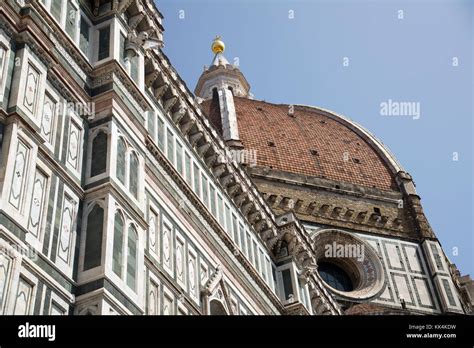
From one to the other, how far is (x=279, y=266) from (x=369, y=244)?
54.9 ft

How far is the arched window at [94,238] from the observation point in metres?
9.41

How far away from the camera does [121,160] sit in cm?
1100

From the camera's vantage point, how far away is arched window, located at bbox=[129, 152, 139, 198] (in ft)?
36.1

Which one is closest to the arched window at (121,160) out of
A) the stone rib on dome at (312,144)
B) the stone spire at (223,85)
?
the stone rib on dome at (312,144)

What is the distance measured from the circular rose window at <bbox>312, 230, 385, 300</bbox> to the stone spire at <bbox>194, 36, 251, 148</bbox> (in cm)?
1218

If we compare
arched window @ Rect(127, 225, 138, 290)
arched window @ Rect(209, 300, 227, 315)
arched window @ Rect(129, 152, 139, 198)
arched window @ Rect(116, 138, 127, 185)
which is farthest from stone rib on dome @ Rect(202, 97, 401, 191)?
arched window @ Rect(127, 225, 138, 290)

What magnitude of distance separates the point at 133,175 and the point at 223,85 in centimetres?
4187

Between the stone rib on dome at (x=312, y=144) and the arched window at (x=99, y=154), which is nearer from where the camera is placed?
the arched window at (x=99, y=154)

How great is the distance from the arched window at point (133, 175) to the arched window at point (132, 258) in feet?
2.21

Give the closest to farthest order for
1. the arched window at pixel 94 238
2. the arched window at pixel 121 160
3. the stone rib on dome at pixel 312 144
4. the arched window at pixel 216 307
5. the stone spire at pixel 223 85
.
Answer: the arched window at pixel 94 238
the arched window at pixel 121 160
the arched window at pixel 216 307
the stone rib on dome at pixel 312 144
the stone spire at pixel 223 85

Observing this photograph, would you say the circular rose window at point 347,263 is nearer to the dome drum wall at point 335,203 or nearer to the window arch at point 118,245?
the dome drum wall at point 335,203

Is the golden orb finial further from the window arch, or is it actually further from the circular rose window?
the window arch
